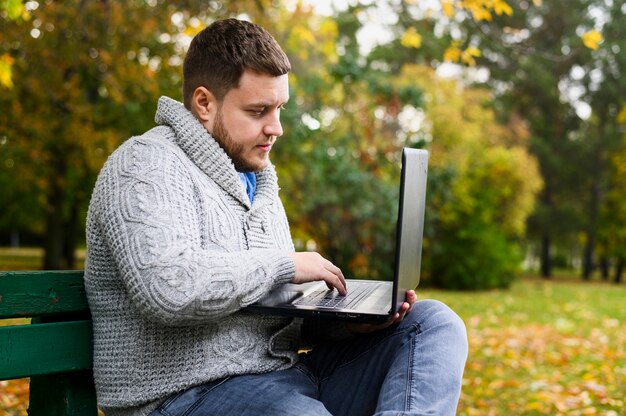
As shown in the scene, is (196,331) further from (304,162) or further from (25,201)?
(25,201)

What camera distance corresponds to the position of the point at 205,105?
2.21 metres

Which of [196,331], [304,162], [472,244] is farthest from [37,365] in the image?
[472,244]

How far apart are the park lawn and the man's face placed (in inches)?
133

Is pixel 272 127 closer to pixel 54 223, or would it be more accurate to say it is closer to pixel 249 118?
pixel 249 118

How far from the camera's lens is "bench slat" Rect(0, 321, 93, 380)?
1.97 meters

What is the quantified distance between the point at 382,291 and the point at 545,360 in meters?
5.33

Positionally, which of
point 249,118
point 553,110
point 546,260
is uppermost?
point 553,110

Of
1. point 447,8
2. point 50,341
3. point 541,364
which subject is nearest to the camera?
point 50,341

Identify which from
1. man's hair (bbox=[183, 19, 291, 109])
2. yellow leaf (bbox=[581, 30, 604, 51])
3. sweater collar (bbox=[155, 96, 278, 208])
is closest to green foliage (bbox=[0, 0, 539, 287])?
yellow leaf (bbox=[581, 30, 604, 51])

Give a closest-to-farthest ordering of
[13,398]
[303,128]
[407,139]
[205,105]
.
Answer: [205,105], [13,398], [303,128], [407,139]

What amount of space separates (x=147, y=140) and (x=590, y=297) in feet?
48.9

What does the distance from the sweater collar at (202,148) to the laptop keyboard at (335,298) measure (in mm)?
350

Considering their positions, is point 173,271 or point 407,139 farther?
point 407,139

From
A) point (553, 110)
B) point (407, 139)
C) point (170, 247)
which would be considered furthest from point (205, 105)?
point (553, 110)
